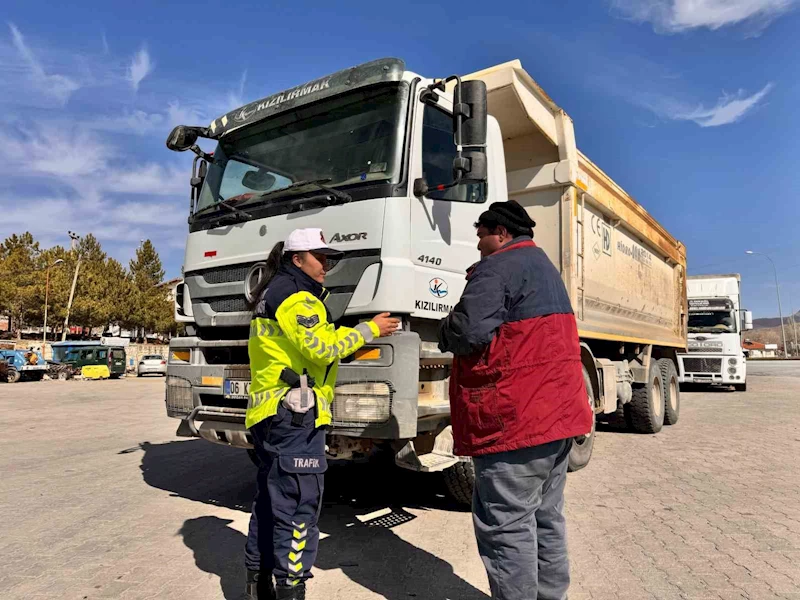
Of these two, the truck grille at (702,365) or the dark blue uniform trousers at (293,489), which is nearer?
the dark blue uniform trousers at (293,489)

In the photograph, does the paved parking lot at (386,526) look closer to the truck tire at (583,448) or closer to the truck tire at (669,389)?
the truck tire at (583,448)

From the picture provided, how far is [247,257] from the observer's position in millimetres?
4371

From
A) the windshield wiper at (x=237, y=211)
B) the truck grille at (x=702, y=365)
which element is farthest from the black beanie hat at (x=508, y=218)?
the truck grille at (x=702, y=365)

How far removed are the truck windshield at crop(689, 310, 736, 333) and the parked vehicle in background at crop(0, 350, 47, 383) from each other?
27.7 m

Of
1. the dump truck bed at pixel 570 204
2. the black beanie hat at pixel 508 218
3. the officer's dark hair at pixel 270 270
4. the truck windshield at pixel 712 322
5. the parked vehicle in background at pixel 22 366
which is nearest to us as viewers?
the black beanie hat at pixel 508 218

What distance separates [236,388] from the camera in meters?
4.16

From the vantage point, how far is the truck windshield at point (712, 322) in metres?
17.2

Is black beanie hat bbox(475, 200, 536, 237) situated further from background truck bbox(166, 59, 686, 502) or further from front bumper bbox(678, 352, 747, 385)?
front bumper bbox(678, 352, 747, 385)

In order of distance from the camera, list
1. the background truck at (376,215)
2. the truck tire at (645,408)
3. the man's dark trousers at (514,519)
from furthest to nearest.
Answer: the truck tire at (645,408) → the background truck at (376,215) → the man's dark trousers at (514,519)

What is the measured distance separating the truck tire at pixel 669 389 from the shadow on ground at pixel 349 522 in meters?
5.58

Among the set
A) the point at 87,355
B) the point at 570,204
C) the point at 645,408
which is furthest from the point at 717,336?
→ the point at 87,355

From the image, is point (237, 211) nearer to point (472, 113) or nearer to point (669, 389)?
point (472, 113)

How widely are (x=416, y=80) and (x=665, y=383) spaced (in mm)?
7648

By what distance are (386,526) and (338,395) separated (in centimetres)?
134
